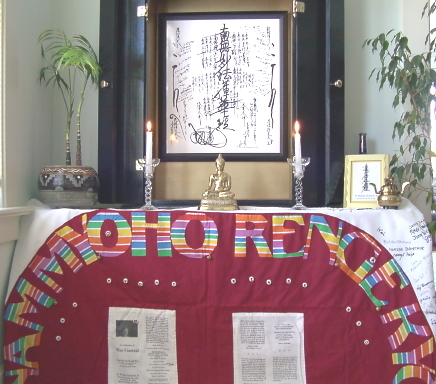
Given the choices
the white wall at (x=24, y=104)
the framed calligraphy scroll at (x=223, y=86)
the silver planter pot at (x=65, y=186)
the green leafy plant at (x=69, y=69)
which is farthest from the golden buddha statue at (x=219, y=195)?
the white wall at (x=24, y=104)

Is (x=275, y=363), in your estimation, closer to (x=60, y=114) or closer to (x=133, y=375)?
(x=133, y=375)

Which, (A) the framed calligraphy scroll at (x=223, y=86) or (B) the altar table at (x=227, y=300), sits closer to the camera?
(B) the altar table at (x=227, y=300)

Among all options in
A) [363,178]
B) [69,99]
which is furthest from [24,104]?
[363,178]

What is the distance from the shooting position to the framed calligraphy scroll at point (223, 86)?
1.54m

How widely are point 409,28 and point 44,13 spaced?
1503mm

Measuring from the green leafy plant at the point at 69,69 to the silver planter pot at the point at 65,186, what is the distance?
0.10m

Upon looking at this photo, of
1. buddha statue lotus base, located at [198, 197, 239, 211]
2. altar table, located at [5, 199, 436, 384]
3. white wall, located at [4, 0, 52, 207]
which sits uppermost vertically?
white wall, located at [4, 0, 52, 207]

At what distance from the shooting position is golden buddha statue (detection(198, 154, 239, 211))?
1.32 metres

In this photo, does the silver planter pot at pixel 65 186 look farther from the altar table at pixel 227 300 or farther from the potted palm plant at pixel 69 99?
the altar table at pixel 227 300

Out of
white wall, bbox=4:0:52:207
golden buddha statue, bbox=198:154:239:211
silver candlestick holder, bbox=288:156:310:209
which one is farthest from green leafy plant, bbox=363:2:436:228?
white wall, bbox=4:0:52:207

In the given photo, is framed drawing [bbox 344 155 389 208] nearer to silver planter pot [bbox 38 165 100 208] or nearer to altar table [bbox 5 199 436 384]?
altar table [bbox 5 199 436 384]

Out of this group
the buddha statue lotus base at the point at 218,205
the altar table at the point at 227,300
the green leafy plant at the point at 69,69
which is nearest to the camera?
the altar table at the point at 227,300

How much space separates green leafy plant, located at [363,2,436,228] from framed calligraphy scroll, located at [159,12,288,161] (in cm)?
40

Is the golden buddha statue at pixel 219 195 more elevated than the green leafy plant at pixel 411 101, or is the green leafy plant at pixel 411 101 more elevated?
the green leafy plant at pixel 411 101
